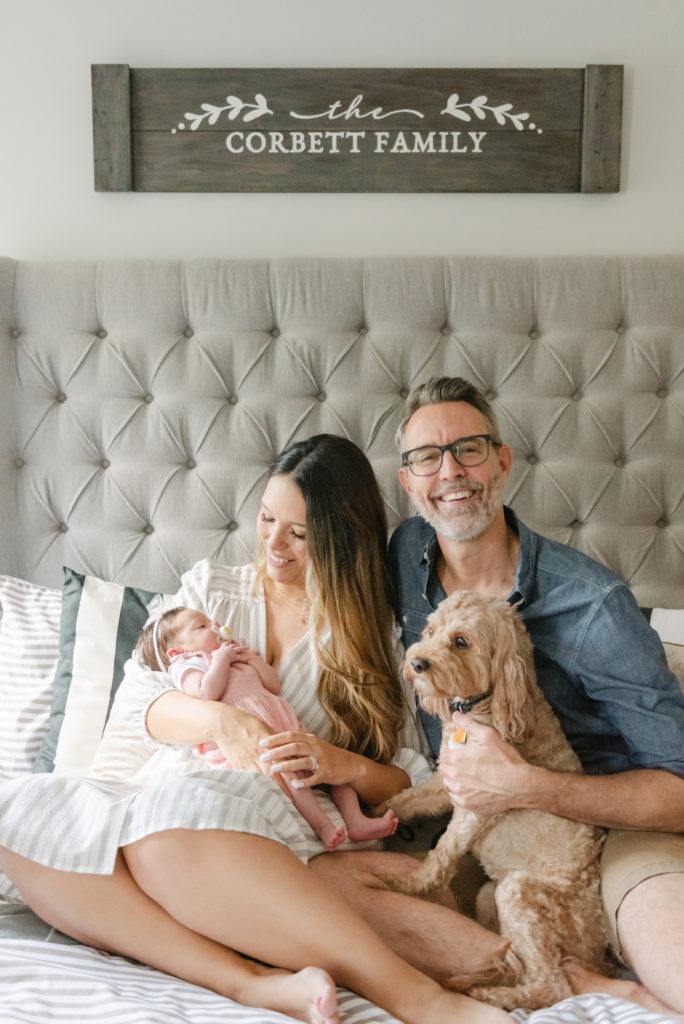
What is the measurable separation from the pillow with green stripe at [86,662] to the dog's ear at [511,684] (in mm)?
921

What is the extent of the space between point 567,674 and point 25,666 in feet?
4.15

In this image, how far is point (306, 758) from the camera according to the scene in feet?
5.23

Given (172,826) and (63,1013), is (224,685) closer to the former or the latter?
(172,826)

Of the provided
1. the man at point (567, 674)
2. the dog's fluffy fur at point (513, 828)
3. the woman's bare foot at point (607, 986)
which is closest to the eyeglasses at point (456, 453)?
the man at point (567, 674)

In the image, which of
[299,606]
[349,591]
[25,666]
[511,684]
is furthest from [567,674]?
[25,666]

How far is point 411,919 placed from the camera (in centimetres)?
149

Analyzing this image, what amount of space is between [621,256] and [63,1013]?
2.13m

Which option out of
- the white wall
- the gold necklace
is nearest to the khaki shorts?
the gold necklace

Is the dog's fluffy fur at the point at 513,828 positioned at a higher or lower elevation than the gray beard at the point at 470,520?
lower

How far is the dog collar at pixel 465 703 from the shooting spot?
61.4 inches

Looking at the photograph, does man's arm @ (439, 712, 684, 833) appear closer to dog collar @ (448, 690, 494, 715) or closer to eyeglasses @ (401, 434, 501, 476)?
dog collar @ (448, 690, 494, 715)

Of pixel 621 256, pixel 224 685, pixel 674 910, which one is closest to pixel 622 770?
pixel 674 910

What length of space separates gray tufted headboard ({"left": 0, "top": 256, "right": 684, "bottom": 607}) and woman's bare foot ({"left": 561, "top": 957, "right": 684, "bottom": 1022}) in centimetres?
111

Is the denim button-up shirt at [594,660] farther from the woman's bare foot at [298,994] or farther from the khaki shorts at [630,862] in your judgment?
the woman's bare foot at [298,994]
